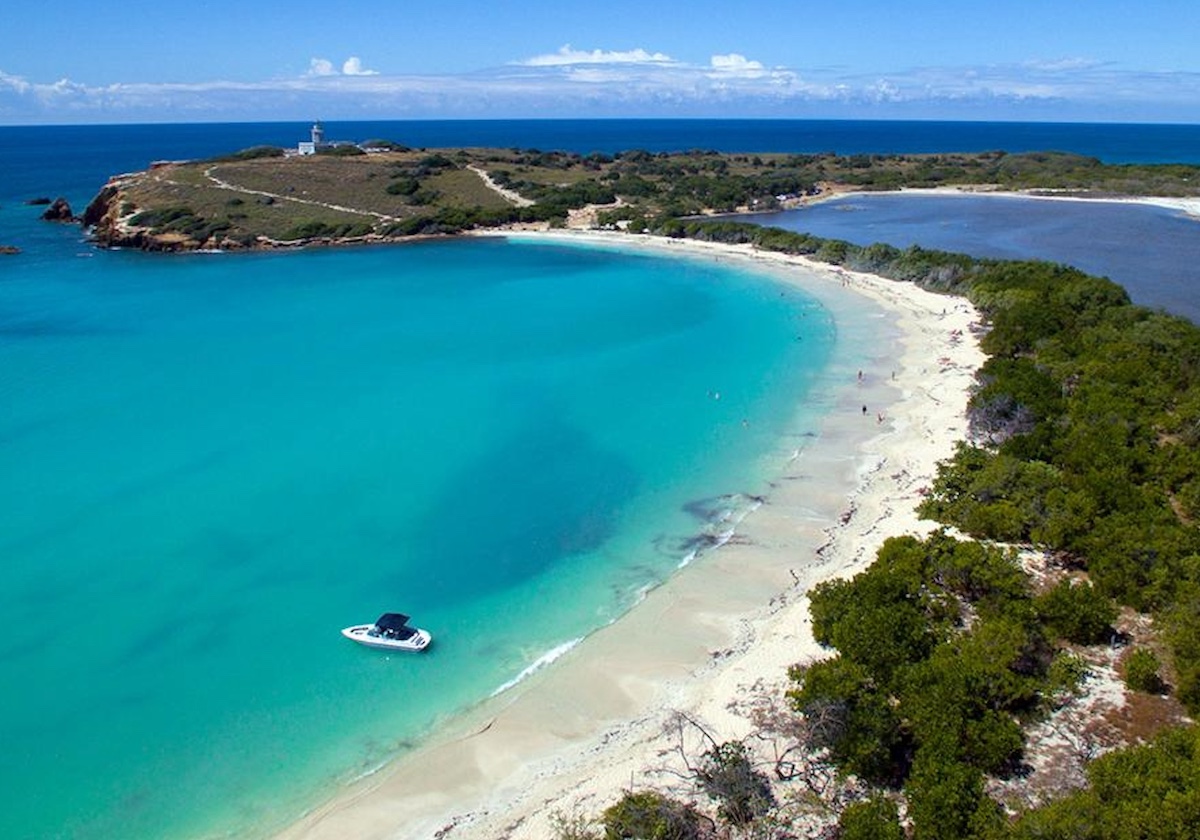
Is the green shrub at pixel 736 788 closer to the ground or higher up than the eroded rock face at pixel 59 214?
closer to the ground

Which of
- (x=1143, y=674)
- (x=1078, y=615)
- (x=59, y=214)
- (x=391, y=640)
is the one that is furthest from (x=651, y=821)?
(x=59, y=214)

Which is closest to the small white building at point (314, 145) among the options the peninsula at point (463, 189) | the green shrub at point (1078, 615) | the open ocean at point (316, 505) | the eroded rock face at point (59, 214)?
the peninsula at point (463, 189)

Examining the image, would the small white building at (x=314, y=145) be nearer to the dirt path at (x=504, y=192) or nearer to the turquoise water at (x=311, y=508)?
the dirt path at (x=504, y=192)

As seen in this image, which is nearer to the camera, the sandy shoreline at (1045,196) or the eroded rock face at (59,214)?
the eroded rock face at (59,214)

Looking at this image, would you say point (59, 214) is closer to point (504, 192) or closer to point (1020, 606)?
point (504, 192)

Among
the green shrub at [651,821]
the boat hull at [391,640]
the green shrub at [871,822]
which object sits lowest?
the boat hull at [391,640]

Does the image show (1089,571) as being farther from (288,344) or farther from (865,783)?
(288,344)

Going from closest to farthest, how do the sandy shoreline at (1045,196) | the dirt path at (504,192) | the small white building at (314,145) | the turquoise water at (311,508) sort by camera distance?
the turquoise water at (311,508)
the dirt path at (504,192)
the sandy shoreline at (1045,196)
the small white building at (314,145)
